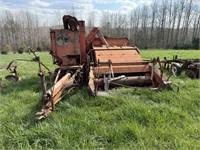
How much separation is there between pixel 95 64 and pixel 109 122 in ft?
5.88

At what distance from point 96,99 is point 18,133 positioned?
139 centimetres

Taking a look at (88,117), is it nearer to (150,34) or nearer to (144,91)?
(144,91)

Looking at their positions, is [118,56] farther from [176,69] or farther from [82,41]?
[176,69]

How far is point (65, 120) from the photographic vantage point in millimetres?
2674

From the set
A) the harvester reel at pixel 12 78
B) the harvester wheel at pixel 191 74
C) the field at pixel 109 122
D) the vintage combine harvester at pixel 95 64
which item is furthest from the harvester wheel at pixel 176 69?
the harvester reel at pixel 12 78

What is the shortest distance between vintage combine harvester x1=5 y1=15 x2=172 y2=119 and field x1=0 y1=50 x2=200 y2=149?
0.28 metres

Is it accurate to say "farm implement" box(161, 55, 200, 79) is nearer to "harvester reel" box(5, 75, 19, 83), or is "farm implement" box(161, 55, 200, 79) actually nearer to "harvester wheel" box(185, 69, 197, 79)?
"harvester wheel" box(185, 69, 197, 79)

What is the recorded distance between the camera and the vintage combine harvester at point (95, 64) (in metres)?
3.75

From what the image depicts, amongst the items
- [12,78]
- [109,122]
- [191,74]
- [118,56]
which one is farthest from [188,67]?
[12,78]

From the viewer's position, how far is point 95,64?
414cm

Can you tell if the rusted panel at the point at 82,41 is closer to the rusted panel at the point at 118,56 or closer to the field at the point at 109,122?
the rusted panel at the point at 118,56

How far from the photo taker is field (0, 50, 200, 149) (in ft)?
7.15

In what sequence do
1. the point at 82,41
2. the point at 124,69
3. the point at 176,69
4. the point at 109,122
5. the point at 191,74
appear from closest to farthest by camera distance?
the point at 109,122, the point at 124,69, the point at 82,41, the point at 191,74, the point at 176,69

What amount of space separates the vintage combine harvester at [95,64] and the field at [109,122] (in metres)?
0.28
